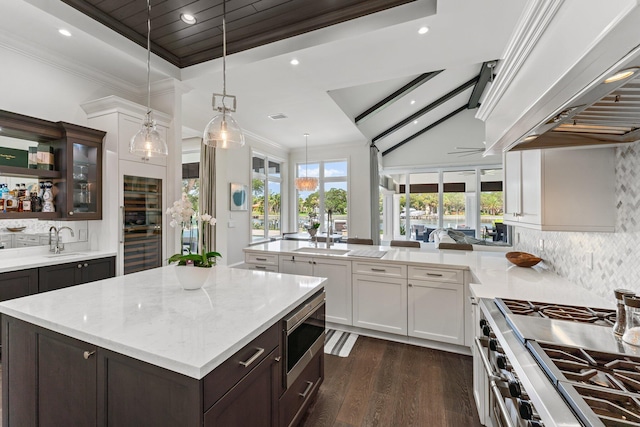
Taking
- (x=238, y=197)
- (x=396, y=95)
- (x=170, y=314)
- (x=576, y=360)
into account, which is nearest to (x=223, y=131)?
(x=170, y=314)

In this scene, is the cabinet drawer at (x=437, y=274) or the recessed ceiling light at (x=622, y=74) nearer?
the recessed ceiling light at (x=622, y=74)

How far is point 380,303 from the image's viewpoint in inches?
115

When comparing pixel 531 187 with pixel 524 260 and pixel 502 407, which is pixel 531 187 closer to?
pixel 524 260

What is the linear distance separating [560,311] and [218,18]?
3445mm

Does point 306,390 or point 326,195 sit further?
point 326,195

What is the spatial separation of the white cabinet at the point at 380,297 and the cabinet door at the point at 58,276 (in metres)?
2.76

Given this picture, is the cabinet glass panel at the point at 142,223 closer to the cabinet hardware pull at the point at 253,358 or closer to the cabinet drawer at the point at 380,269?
the cabinet drawer at the point at 380,269

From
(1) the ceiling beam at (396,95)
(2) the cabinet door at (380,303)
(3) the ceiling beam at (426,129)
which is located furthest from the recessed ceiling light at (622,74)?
(3) the ceiling beam at (426,129)

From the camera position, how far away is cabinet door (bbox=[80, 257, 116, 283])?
284cm

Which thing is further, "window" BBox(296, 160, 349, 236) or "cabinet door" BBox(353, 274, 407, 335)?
"window" BBox(296, 160, 349, 236)

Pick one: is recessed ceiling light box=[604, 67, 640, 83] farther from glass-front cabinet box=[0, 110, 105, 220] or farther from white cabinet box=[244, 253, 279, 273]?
glass-front cabinet box=[0, 110, 105, 220]

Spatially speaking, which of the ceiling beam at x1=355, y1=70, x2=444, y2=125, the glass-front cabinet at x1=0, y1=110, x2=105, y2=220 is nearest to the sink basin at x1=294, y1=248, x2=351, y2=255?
the glass-front cabinet at x1=0, y1=110, x2=105, y2=220

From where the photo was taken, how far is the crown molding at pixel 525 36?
1034 millimetres

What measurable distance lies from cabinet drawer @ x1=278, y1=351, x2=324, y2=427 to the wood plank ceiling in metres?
2.91
